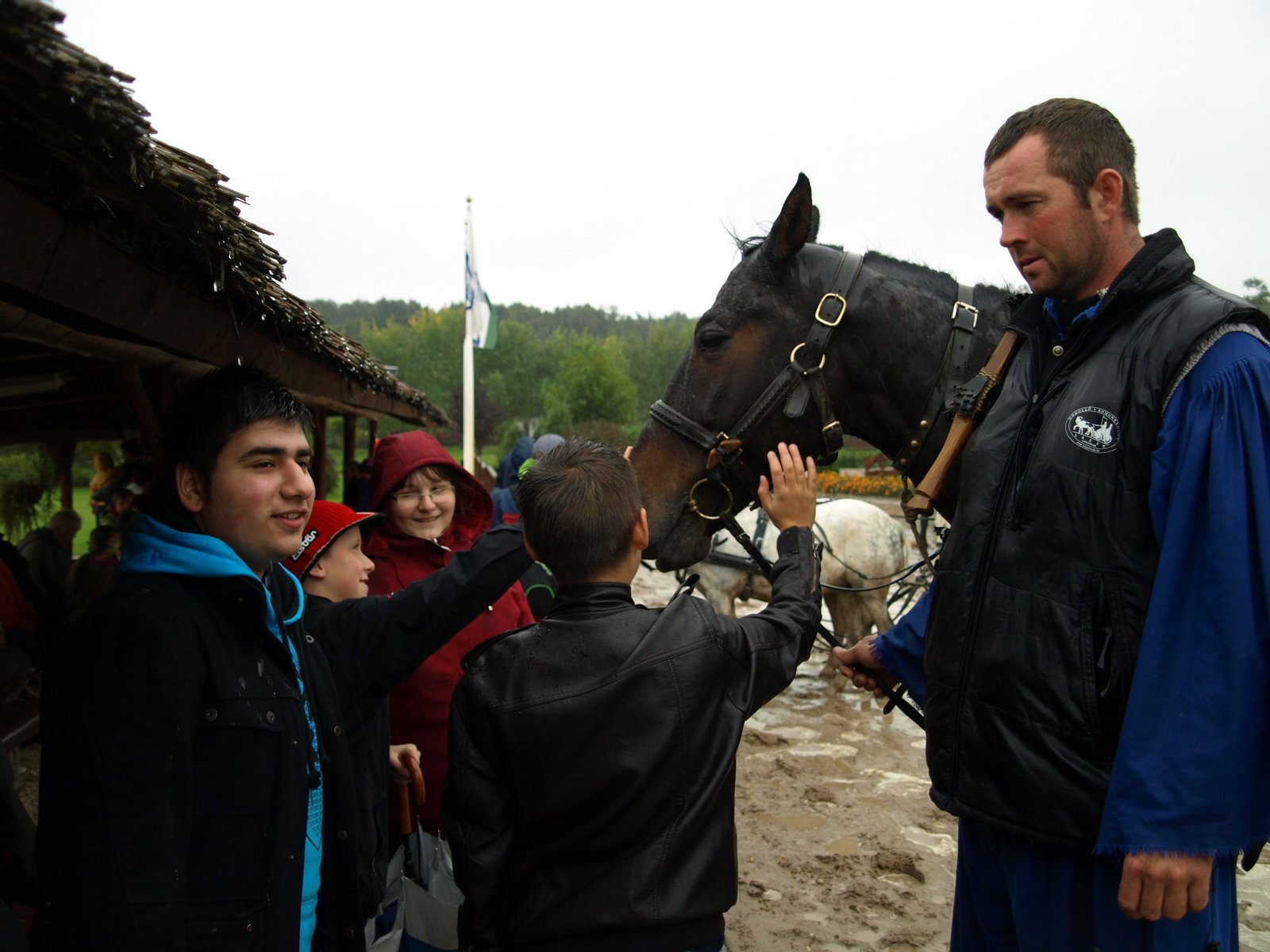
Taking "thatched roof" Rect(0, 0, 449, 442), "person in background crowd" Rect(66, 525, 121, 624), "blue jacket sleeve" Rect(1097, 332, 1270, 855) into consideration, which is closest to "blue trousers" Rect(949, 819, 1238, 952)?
"blue jacket sleeve" Rect(1097, 332, 1270, 855)

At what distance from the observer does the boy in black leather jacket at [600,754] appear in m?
1.62

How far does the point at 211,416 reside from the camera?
5.93 ft

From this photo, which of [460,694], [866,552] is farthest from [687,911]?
[866,552]

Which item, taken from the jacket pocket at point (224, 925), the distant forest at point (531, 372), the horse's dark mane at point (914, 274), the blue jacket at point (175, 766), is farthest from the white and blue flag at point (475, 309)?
the distant forest at point (531, 372)

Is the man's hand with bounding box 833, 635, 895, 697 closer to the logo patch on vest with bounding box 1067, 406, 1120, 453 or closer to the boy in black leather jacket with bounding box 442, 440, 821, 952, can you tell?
the boy in black leather jacket with bounding box 442, 440, 821, 952

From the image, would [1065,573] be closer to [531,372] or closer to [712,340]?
[712,340]

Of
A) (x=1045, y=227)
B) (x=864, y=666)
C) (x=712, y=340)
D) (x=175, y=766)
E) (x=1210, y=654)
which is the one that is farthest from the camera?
(x=712, y=340)

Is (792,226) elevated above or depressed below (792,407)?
above

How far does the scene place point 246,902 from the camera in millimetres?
1562

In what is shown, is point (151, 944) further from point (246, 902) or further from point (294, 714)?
point (294, 714)

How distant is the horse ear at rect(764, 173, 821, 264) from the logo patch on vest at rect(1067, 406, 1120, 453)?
1167 millimetres

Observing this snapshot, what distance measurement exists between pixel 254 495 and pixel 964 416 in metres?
1.64

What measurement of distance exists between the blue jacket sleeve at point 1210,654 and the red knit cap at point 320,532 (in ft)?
6.68

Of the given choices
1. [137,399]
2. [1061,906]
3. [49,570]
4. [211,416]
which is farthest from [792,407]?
[49,570]
